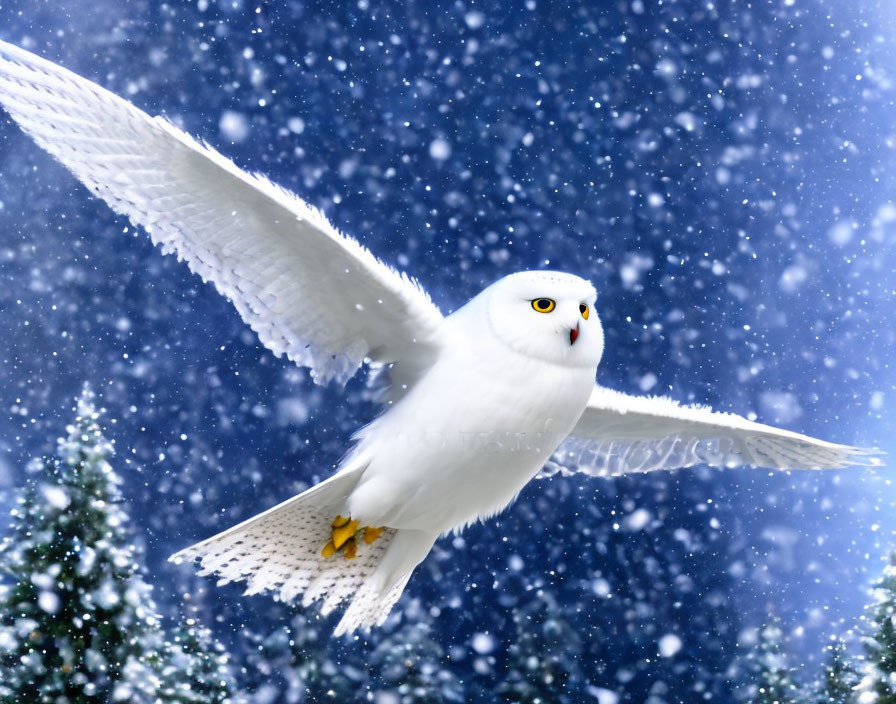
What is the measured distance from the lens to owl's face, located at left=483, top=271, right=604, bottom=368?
8.15 feet

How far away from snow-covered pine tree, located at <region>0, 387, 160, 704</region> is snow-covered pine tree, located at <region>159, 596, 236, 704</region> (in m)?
0.05

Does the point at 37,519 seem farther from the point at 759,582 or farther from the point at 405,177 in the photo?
the point at 759,582

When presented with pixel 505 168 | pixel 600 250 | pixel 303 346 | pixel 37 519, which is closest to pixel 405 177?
pixel 505 168

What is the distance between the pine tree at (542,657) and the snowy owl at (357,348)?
4.43 ft

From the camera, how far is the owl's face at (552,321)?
2484 millimetres

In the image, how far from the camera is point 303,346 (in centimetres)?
266

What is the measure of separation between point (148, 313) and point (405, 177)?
0.98m

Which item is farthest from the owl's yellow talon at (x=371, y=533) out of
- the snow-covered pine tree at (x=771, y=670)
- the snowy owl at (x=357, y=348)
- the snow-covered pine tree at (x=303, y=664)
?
the snow-covered pine tree at (x=771, y=670)

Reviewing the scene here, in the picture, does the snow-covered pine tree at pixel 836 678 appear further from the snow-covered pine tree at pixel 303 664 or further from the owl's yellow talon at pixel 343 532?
the owl's yellow talon at pixel 343 532

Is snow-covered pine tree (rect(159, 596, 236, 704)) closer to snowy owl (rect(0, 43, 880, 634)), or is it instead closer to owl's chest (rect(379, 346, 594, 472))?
snowy owl (rect(0, 43, 880, 634))

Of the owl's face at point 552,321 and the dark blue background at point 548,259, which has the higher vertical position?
the dark blue background at point 548,259

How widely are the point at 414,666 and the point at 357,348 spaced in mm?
1757

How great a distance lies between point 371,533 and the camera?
2791 millimetres

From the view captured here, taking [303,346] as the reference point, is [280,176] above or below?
Answer: above
